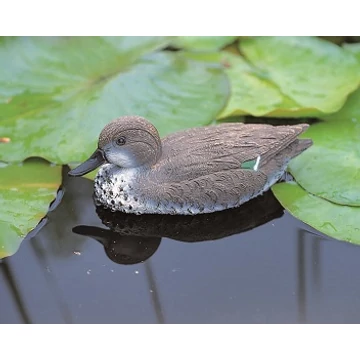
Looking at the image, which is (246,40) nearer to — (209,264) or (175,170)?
(175,170)

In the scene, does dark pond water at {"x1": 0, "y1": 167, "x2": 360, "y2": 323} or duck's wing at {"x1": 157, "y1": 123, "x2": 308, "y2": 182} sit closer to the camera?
dark pond water at {"x1": 0, "y1": 167, "x2": 360, "y2": 323}

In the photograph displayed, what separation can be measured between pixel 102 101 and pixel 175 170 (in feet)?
2.59

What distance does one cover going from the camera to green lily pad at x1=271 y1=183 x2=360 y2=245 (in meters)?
3.10

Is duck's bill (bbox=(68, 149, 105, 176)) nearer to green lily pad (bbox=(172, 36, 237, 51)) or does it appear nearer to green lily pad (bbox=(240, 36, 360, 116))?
green lily pad (bbox=(240, 36, 360, 116))

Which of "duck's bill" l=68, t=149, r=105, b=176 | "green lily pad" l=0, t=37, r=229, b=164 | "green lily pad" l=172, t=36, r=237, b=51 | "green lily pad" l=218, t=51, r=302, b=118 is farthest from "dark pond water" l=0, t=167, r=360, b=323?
"green lily pad" l=172, t=36, r=237, b=51

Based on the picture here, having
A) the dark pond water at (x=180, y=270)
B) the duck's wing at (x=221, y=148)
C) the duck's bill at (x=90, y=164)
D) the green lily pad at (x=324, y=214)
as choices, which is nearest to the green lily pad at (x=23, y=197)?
the dark pond water at (x=180, y=270)

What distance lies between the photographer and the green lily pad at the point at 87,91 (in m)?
3.57

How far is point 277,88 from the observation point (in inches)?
154

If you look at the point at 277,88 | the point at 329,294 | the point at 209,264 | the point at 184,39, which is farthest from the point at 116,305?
the point at 184,39

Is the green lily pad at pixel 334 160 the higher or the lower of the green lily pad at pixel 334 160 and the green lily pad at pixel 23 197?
the lower

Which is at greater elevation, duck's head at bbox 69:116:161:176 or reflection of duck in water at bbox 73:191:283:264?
duck's head at bbox 69:116:161:176

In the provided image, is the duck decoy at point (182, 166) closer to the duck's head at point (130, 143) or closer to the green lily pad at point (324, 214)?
the duck's head at point (130, 143)

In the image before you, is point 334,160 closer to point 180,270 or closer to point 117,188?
point 180,270

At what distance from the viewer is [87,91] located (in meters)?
3.79
